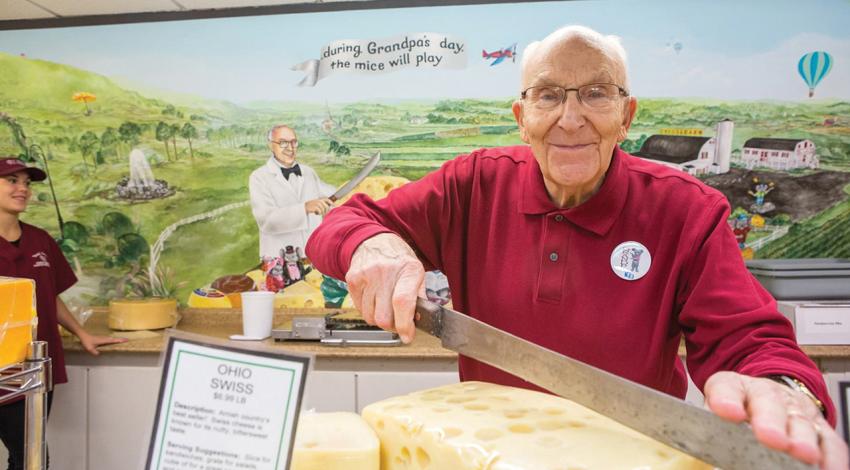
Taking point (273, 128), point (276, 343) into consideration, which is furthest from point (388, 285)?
point (273, 128)

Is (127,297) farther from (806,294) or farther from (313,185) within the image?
(806,294)

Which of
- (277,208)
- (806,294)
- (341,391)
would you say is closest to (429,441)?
(341,391)

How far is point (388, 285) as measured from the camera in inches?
40.3

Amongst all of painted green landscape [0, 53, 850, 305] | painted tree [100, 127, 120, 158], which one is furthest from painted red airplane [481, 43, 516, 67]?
painted tree [100, 127, 120, 158]

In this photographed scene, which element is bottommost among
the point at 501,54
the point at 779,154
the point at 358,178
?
the point at 358,178

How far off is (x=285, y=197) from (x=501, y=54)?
5.65 ft

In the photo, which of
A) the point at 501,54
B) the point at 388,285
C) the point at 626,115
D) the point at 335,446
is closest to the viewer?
the point at 335,446

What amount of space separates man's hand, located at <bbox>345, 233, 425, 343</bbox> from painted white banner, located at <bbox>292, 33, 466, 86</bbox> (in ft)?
9.49

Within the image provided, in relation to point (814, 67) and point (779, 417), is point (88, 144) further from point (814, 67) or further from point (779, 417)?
point (814, 67)

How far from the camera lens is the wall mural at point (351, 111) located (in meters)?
3.52

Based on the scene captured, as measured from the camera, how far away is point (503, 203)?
151 centimetres

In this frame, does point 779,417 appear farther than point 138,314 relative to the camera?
No

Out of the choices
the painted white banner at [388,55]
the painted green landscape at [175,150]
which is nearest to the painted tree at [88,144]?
the painted green landscape at [175,150]

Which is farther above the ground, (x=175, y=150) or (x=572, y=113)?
(x=175, y=150)
